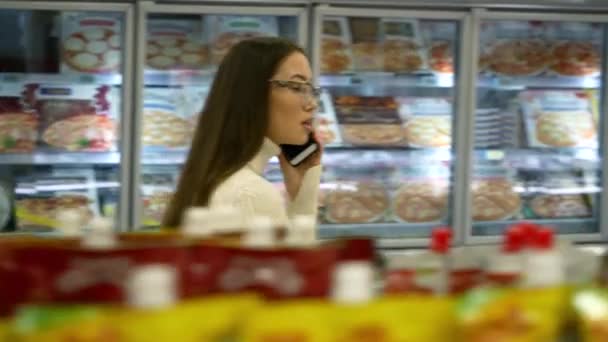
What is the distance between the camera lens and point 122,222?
14.2 feet

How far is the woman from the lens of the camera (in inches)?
92.0

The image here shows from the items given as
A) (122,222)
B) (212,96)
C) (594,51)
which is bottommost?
(122,222)

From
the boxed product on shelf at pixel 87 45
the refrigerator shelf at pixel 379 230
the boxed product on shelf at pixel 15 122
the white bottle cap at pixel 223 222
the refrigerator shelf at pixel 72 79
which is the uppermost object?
the boxed product on shelf at pixel 87 45

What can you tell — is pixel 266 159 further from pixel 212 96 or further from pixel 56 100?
pixel 56 100

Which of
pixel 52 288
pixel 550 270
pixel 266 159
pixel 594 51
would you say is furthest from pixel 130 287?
pixel 594 51

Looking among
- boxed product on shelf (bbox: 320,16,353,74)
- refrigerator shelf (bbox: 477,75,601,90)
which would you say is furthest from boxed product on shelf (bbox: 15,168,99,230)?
refrigerator shelf (bbox: 477,75,601,90)

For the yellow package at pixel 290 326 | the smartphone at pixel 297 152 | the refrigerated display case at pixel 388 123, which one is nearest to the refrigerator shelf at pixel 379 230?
the refrigerated display case at pixel 388 123

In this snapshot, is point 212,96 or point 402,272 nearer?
point 402,272

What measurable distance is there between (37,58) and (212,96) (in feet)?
7.09

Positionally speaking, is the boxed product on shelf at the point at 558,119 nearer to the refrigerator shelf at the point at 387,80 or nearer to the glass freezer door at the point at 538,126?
the glass freezer door at the point at 538,126

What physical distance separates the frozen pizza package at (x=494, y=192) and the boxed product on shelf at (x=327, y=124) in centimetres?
74

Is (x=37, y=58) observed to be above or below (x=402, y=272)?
above

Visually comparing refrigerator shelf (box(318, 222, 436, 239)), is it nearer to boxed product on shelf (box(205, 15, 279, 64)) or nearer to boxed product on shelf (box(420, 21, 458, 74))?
boxed product on shelf (box(420, 21, 458, 74))

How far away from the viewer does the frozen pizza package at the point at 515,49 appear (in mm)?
4969
